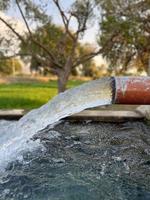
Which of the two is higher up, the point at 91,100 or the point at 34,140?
the point at 91,100

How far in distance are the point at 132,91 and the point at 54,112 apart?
1.11m

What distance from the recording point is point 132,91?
342 centimetres

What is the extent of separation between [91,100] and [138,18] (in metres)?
6.86

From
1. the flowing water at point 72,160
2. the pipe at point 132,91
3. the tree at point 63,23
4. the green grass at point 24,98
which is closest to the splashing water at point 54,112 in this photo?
the flowing water at point 72,160

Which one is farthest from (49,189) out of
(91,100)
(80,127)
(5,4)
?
(5,4)

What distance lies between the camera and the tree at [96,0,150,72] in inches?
396

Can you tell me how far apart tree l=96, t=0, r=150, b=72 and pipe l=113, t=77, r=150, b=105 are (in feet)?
22.3

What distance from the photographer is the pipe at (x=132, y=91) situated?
343 cm

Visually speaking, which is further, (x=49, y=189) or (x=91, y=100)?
(x=91, y=100)

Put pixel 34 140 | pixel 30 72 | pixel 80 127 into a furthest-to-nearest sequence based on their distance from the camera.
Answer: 1. pixel 30 72
2. pixel 80 127
3. pixel 34 140

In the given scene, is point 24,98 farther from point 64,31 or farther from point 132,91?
point 132,91

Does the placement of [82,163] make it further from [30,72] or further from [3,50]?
[30,72]

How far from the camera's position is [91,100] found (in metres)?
3.97

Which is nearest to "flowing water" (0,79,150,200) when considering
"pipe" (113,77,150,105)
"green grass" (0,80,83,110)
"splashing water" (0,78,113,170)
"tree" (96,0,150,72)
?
"splashing water" (0,78,113,170)
